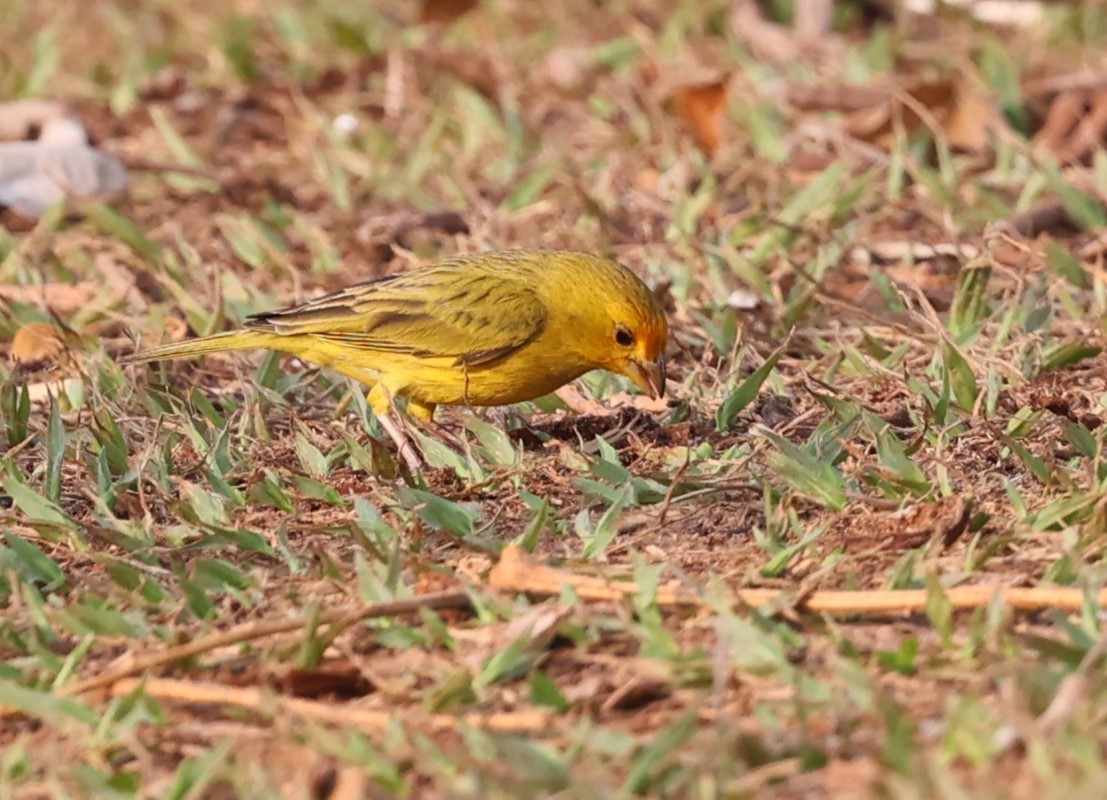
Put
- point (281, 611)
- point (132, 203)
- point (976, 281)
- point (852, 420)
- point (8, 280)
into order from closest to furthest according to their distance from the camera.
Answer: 1. point (281, 611)
2. point (852, 420)
3. point (976, 281)
4. point (8, 280)
5. point (132, 203)

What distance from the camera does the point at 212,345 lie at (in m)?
4.82

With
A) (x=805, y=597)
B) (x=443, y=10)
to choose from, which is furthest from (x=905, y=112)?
(x=805, y=597)

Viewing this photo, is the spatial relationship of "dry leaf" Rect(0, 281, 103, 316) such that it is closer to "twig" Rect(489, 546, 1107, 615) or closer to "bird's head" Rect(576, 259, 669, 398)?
"bird's head" Rect(576, 259, 669, 398)

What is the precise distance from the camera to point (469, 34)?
8.45 m

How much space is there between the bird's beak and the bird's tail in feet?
3.10

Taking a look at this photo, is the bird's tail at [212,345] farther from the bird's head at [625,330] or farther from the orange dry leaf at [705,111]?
the orange dry leaf at [705,111]

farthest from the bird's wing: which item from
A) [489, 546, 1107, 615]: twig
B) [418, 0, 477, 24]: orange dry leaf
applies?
[418, 0, 477, 24]: orange dry leaf

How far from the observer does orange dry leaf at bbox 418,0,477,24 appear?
846 centimetres

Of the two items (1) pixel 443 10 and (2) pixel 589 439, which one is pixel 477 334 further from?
(1) pixel 443 10

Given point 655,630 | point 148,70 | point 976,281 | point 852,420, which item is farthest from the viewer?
point 148,70

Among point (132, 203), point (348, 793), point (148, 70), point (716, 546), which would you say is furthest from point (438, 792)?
point (148, 70)

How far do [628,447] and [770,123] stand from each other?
9.48 ft

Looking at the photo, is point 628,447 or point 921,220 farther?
point 921,220

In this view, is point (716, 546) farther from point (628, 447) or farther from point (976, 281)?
point (976, 281)
